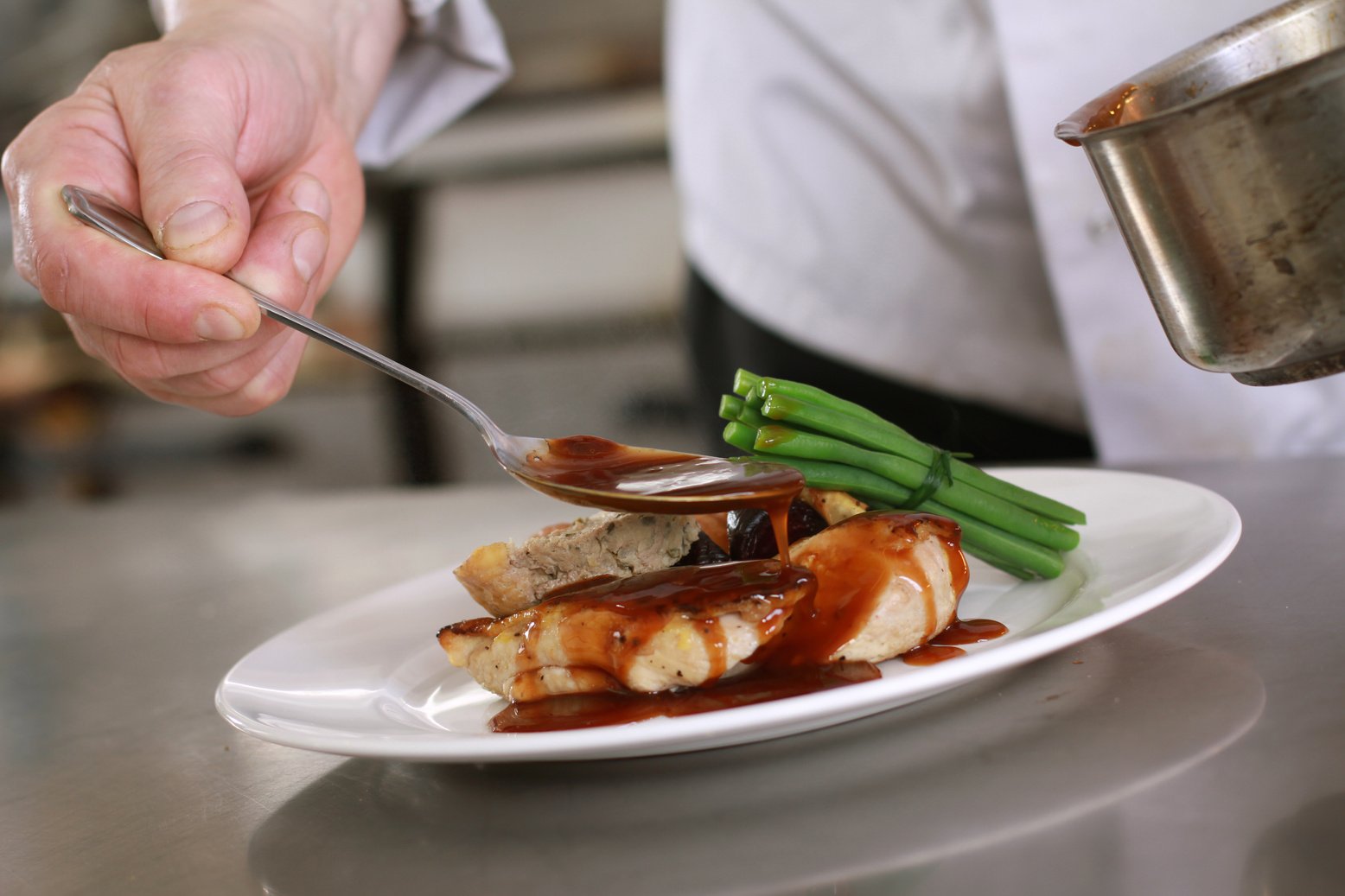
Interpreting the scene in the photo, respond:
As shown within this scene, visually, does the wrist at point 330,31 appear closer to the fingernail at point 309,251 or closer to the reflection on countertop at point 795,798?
the fingernail at point 309,251

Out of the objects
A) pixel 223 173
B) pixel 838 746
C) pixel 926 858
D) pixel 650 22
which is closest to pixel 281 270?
pixel 223 173

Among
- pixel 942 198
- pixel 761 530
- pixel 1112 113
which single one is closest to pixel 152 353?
pixel 761 530

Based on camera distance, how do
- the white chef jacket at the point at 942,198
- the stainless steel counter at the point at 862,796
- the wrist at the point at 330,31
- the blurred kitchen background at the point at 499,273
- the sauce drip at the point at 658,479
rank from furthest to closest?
the blurred kitchen background at the point at 499,273, the white chef jacket at the point at 942,198, the wrist at the point at 330,31, the sauce drip at the point at 658,479, the stainless steel counter at the point at 862,796

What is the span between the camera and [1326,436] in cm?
164

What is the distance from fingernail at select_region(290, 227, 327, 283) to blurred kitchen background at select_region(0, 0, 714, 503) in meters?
2.83

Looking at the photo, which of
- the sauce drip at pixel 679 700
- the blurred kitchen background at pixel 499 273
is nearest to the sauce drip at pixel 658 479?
the sauce drip at pixel 679 700

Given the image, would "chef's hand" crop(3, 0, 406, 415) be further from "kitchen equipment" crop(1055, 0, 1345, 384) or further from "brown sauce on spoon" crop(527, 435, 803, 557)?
"kitchen equipment" crop(1055, 0, 1345, 384)

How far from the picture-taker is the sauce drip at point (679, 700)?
794 millimetres

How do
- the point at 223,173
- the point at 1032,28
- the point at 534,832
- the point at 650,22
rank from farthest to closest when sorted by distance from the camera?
the point at 650,22
the point at 1032,28
the point at 223,173
the point at 534,832

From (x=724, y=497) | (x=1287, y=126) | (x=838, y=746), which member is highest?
(x=1287, y=126)

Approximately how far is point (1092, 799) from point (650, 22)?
3750mm

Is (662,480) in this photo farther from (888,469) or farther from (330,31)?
(330,31)

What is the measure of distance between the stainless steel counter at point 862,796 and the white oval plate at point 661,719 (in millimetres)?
38

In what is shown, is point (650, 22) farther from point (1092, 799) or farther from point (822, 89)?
point (1092, 799)
